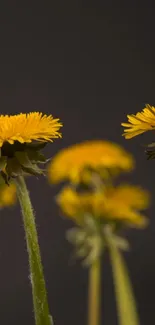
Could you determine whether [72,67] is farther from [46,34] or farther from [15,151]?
[15,151]

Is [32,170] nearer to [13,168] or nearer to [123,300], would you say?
[13,168]

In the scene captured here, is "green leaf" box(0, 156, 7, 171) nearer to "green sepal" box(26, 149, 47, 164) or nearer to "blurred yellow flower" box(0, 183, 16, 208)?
"green sepal" box(26, 149, 47, 164)

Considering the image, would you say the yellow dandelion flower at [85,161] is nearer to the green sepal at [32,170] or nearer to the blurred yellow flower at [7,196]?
the blurred yellow flower at [7,196]

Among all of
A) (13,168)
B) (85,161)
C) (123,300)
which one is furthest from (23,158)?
(85,161)

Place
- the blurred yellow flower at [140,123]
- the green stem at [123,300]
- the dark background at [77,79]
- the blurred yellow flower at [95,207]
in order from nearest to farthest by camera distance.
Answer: the blurred yellow flower at [140,123], the green stem at [123,300], the blurred yellow flower at [95,207], the dark background at [77,79]

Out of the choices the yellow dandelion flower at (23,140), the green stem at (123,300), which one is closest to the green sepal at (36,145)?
the yellow dandelion flower at (23,140)

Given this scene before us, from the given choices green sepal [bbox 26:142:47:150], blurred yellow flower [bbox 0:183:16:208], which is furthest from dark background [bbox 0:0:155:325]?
green sepal [bbox 26:142:47:150]

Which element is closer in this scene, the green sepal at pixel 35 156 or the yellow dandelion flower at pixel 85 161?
the green sepal at pixel 35 156
